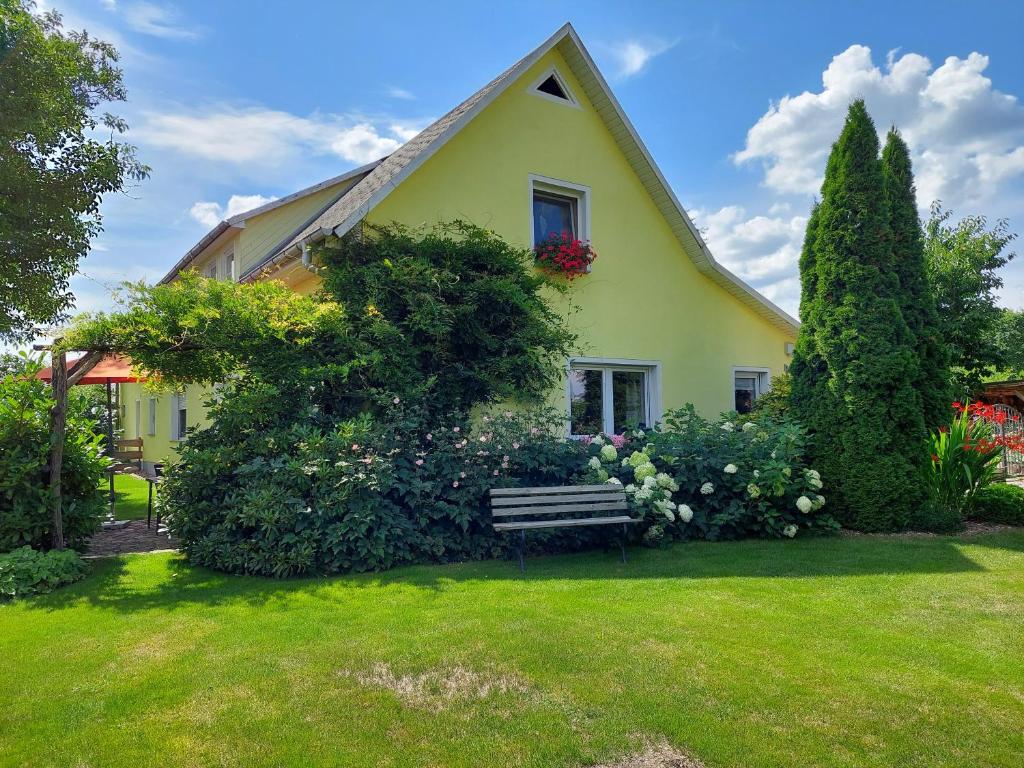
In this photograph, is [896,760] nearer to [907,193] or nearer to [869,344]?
[869,344]

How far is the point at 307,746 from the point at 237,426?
187 inches

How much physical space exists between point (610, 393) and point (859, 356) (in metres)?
4.01

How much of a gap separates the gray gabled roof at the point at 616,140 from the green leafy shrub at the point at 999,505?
532cm

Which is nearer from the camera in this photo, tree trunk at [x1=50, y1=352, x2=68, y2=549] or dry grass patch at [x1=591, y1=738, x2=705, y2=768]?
dry grass patch at [x1=591, y1=738, x2=705, y2=768]

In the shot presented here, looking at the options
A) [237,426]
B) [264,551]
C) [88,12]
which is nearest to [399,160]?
[88,12]

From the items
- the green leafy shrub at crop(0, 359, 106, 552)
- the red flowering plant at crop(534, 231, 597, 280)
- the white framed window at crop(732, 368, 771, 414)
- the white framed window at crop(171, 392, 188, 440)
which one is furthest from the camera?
the white framed window at crop(171, 392, 188, 440)

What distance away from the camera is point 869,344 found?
8328mm

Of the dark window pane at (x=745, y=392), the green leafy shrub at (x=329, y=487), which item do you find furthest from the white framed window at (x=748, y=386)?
the green leafy shrub at (x=329, y=487)

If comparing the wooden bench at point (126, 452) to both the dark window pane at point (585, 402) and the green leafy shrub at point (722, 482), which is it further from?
the green leafy shrub at point (722, 482)

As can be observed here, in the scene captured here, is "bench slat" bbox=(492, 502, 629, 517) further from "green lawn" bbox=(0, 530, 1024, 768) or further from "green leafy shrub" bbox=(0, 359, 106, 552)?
"green leafy shrub" bbox=(0, 359, 106, 552)

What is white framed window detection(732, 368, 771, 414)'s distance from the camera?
43.1 ft

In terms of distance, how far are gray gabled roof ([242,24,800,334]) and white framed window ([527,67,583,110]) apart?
32cm

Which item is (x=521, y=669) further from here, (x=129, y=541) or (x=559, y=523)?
(x=129, y=541)

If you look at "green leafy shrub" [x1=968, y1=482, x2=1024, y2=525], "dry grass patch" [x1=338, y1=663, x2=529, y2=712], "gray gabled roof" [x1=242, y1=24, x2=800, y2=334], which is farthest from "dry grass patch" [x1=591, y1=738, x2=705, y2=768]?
"green leafy shrub" [x1=968, y1=482, x2=1024, y2=525]
